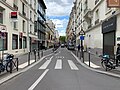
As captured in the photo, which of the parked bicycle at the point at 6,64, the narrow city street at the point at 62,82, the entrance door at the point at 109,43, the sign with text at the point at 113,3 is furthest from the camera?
the entrance door at the point at 109,43

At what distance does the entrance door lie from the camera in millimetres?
22786

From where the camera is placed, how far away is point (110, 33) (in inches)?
949

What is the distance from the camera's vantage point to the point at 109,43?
24.4 meters

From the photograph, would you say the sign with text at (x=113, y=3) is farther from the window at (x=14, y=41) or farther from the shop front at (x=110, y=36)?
the window at (x=14, y=41)

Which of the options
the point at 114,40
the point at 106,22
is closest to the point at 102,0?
the point at 106,22

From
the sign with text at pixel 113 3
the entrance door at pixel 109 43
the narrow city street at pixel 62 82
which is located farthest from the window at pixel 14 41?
the narrow city street at pixel 62 82

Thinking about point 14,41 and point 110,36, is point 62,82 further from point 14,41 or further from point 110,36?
point 14,41

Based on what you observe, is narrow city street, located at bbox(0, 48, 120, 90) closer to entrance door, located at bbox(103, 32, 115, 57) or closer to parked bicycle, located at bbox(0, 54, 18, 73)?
parked bicycle, located at bbox(0, 54, 18, 73)

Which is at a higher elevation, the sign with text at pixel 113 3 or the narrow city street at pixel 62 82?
the sign with text at pixel 113 3

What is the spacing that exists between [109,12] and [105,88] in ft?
55.7

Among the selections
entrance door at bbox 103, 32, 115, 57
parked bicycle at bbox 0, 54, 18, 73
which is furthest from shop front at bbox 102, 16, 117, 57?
parked bicycle at bbox 0, 54, 18, 73

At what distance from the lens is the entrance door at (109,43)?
22786 mm

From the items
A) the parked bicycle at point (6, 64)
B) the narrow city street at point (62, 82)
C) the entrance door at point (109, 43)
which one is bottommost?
the narrow city street at point (62, 82)

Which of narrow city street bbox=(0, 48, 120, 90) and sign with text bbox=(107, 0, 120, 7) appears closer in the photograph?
narrow city street bbox=(0, 48, 120, 90)
